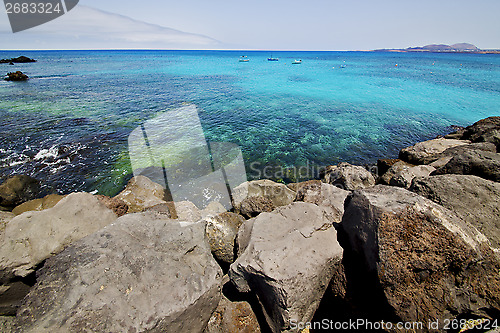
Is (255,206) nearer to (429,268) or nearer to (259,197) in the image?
(259,197)

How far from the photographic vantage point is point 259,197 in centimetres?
645

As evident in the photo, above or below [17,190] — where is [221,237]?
above

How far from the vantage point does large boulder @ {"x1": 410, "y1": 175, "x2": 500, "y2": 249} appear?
3574 millimetres

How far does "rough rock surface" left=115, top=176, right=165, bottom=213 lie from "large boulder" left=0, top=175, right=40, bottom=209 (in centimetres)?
408

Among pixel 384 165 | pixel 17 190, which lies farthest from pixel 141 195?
pixel 384 165

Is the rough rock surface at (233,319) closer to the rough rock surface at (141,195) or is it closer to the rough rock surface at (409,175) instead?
the rough rock surface at (141,195)

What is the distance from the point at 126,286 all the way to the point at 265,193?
16.2 ft

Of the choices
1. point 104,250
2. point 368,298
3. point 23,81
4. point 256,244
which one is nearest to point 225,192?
point 256,244

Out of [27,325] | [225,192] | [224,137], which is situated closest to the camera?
[27,325]

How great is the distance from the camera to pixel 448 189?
3943mm

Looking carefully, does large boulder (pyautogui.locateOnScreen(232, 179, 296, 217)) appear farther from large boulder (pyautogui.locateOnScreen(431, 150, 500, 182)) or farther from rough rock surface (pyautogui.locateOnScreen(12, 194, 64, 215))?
rough rock surface (pyautogui.locateOnScreen(12, 194, 64, 215))

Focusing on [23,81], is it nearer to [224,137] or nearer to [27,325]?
[224,137]

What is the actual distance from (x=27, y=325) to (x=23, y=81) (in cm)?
4681

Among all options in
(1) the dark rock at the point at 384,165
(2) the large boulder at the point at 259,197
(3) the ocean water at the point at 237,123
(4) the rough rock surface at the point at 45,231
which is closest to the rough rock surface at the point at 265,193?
(2) the large boulder at the point at 259,197
